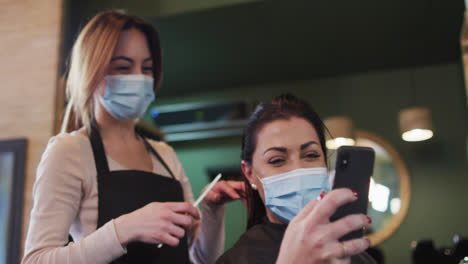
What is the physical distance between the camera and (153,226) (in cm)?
101

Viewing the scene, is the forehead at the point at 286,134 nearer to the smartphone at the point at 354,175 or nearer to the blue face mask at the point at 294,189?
the blue face mask at the point at 294,189

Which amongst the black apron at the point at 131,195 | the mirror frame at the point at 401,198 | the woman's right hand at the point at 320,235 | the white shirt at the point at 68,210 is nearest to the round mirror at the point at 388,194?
the mirror frame at the point at 401,198

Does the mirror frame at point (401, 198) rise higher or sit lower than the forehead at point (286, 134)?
lower

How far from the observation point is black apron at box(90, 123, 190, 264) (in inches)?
48.2

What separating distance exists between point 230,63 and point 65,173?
3.53 meters

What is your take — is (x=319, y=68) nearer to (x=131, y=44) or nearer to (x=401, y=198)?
Result: (x=401, y=198)

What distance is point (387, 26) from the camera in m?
3.71

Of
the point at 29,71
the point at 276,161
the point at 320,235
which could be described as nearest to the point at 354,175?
the point at 320,235

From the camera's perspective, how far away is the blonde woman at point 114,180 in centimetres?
103

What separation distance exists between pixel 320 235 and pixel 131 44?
95cm

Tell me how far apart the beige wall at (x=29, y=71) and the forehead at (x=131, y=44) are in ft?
4.32

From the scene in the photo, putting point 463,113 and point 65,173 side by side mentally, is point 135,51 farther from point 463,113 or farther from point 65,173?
point 463,113

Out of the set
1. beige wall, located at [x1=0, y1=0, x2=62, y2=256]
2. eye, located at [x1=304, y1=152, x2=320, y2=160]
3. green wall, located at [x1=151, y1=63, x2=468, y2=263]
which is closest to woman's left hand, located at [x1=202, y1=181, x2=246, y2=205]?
eye, located at [x1=304, y1=152, x2=320, y2=160]

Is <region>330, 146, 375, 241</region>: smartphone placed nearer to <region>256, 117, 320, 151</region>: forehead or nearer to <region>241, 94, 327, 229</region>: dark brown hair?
<region>256, 117, 320, 151</region>: forehead
